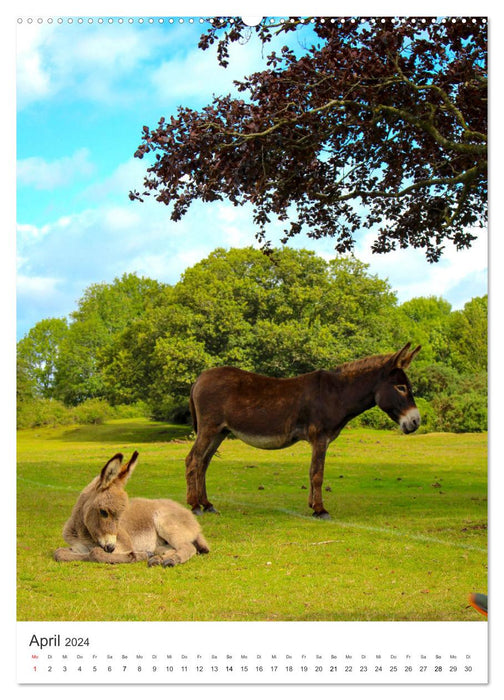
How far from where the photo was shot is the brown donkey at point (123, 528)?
243 inches

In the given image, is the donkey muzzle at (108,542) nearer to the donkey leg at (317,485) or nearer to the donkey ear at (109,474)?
the donkey ear at (109,474)

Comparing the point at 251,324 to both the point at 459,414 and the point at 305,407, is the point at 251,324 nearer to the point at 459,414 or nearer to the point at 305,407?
the point at 459,414

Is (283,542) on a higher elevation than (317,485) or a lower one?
lower

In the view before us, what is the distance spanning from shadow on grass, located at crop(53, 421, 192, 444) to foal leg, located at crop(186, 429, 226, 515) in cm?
431

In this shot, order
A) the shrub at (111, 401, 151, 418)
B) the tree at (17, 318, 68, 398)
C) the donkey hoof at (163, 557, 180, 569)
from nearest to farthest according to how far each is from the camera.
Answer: the donkey hoof at (163, 557, 180, 569) < the tree at (17, 318, 68, 398) < the shrub at (111, 401, 151, 418)

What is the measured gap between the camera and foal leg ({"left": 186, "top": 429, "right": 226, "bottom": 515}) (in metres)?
9.68

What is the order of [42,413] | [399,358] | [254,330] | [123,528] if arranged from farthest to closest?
[254,330] → [399,358] → [42,413] → [123,528]

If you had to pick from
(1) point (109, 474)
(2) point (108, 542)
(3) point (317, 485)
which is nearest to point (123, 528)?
(2) point (108, 542)

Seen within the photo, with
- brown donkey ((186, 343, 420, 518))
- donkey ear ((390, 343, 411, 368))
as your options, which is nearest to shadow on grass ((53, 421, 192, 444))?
brown donkey ((186, 343, 420, 518))

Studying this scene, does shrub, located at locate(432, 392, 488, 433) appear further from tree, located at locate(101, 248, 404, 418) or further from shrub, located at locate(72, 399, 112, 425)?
shrub, located at locate(72, 399, 112, 425)

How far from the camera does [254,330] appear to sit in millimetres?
17453

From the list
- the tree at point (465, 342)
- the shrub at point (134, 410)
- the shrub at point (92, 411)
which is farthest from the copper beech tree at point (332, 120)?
the shrub at point (134, 410)

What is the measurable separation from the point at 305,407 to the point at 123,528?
373 cm

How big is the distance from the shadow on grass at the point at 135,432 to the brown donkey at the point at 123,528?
6794mm
